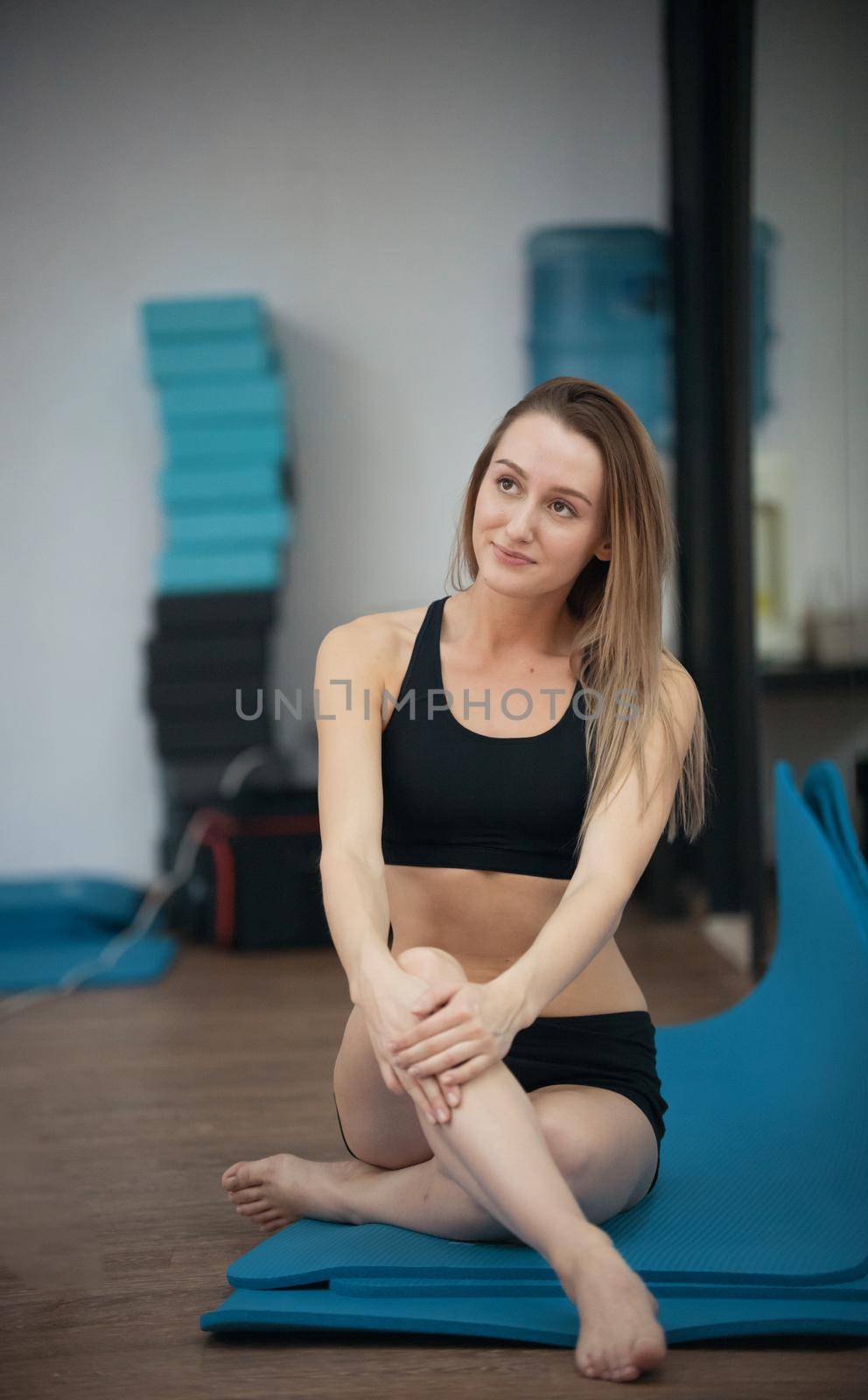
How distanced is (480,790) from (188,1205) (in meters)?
0.67

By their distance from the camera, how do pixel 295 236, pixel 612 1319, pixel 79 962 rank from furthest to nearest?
pixel 295 236
pixel 79 962
pixel 612 1319

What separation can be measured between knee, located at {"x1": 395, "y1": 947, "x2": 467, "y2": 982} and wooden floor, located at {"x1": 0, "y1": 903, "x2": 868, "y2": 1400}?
1.14 feet

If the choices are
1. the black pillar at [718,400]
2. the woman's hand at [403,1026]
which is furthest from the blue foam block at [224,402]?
the woman's hand at [403,1026]

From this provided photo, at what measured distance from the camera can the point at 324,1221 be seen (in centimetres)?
154

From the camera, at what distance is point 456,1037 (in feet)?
4.19

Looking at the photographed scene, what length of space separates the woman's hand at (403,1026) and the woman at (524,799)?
0.02 m

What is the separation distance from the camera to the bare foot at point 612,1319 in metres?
1.18

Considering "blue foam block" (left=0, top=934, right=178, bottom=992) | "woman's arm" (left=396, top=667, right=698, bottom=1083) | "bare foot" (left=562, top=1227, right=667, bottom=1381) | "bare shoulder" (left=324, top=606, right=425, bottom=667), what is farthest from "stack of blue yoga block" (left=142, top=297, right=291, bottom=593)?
"bare foot" (left=562, top=1227, right=667, bottom=1381)

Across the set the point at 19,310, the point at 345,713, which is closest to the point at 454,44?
the point at 19,310

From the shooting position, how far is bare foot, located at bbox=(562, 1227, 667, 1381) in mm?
1184

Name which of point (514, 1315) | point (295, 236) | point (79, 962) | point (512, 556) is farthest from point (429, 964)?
point (295, 236)

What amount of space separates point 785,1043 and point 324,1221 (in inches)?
28.9

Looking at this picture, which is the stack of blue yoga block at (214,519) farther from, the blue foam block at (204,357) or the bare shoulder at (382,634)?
the bare shoulder at (382,634)

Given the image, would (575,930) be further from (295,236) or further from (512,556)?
(295,236)
